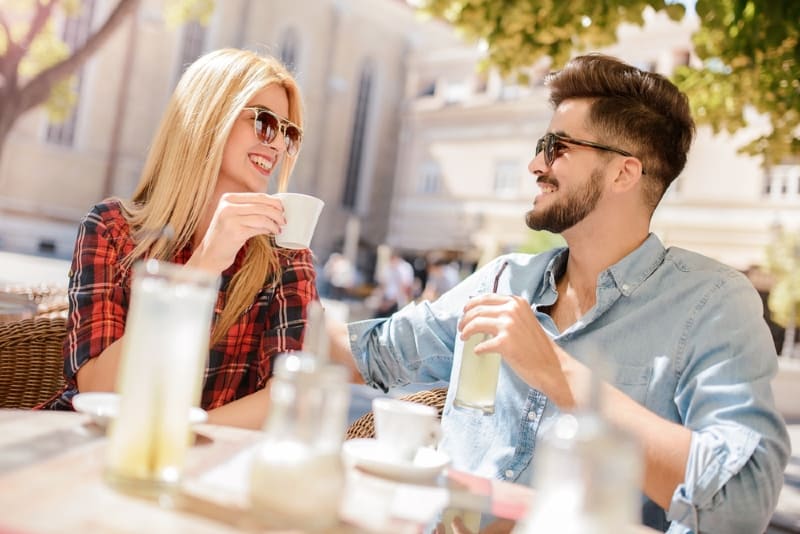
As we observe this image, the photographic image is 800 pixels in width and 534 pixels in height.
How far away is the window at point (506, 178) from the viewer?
25672mm

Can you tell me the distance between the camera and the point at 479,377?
151 centimetres

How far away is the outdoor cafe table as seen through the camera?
760 mm

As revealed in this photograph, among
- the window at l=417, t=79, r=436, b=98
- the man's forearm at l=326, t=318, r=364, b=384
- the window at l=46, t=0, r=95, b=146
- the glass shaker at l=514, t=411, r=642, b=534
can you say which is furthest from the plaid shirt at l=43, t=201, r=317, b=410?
the window at l=417, t=79, r=436, b=98

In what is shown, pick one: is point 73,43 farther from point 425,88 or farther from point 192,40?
point 425,88

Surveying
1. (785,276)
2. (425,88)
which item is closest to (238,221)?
(785,276)

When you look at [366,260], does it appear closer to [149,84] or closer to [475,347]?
[149,84]

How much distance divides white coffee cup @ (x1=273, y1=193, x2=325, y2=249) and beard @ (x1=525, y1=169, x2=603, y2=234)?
0.63 metres

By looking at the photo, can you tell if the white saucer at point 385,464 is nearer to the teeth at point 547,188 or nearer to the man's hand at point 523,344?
the man's hand at point 523,344

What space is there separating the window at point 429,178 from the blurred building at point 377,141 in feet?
0.17

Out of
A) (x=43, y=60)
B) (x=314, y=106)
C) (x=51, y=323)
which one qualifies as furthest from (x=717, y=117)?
(x=314, y=106)

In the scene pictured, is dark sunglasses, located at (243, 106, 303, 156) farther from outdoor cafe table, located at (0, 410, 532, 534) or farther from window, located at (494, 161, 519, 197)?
window, located at (494, 161, 519, 197)

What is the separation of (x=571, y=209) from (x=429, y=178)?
87.6ft

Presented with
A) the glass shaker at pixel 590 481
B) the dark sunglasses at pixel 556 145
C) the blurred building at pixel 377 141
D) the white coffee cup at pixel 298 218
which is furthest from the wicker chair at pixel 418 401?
the blurred building at pixel 377 141

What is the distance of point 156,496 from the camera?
84 centimetres
